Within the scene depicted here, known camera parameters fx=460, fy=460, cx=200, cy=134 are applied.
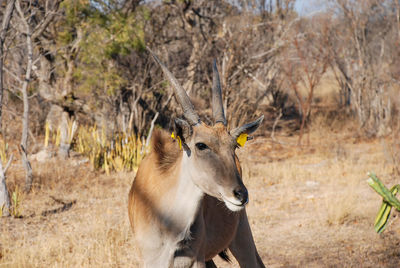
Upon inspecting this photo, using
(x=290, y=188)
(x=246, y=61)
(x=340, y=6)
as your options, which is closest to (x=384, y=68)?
(x=340, y=6)

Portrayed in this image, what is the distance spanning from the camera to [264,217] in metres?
6.50

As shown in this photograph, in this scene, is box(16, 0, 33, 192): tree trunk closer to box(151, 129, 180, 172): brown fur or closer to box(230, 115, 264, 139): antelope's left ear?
box(151, 129, 180, 172): brown fur

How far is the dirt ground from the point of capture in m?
4.96

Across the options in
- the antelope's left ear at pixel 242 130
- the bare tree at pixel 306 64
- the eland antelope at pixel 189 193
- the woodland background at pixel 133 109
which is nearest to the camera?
the eland antelope at pixel 189 193

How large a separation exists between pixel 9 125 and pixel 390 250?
1016cm

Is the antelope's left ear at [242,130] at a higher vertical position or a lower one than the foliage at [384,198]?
higher

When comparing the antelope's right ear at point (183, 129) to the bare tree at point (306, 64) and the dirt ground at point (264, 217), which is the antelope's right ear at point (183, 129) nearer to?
the dirt ground at point (264, 217)

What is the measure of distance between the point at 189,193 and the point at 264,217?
12.4 ft

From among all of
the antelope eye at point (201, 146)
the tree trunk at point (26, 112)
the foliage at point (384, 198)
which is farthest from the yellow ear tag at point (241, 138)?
the tree trunk at point (26, 112)

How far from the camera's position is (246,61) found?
11195 millimetres

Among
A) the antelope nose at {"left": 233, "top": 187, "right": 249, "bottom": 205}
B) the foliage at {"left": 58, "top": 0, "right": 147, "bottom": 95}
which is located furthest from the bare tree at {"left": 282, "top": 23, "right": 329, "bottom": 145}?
the antelope nose at {"left": 233, "top": 187, "right": 249, "bottom": 205}

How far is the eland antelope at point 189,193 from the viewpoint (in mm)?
2764

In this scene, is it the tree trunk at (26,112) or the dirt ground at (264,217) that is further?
the tree trunk at (26,112)

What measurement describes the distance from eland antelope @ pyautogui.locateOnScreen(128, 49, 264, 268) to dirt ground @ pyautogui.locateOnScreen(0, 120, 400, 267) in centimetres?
175
